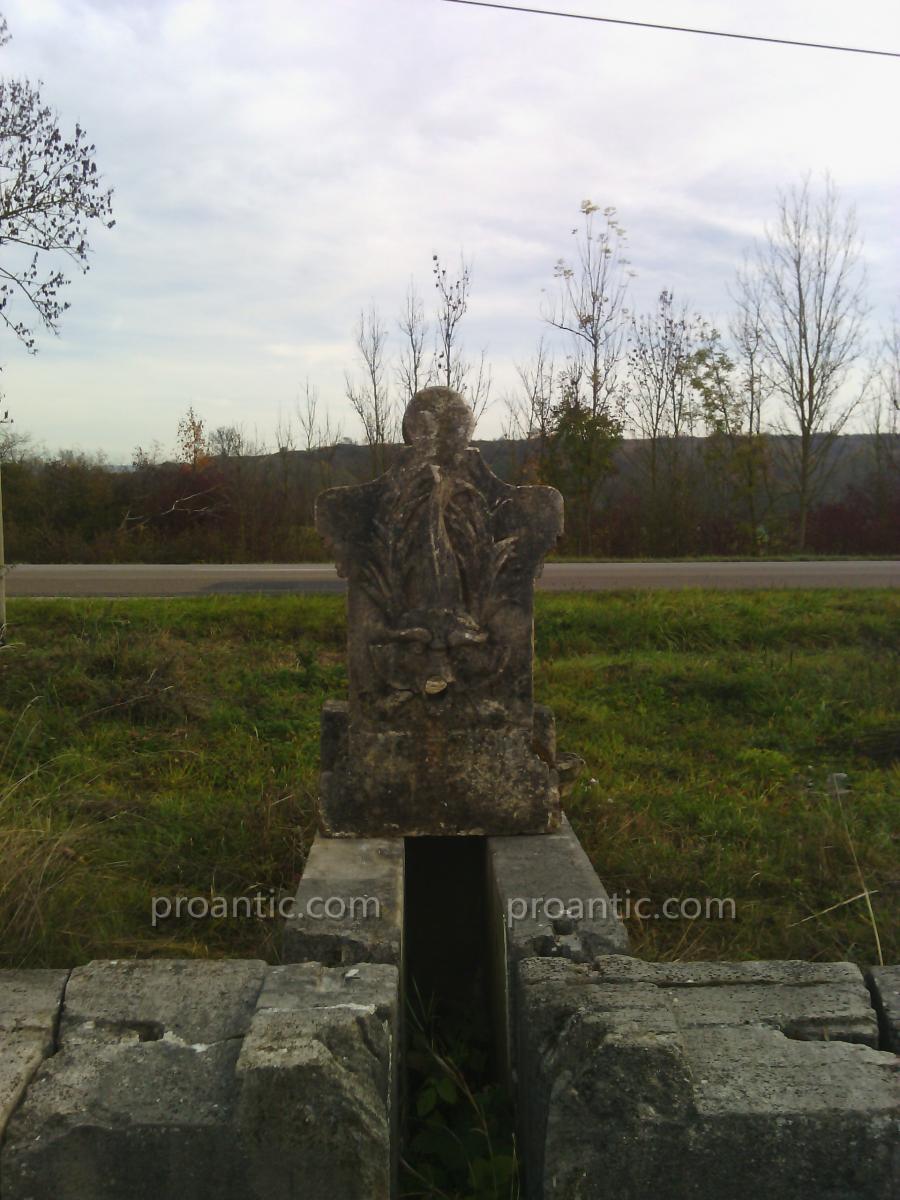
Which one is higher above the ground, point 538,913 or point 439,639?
point 439,639

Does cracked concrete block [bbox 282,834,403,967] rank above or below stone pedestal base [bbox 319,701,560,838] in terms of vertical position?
below

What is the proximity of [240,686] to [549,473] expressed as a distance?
1263 centimetres

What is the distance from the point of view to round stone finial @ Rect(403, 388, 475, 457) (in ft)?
11.7

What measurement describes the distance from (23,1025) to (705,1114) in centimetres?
140

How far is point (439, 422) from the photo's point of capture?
140 inches

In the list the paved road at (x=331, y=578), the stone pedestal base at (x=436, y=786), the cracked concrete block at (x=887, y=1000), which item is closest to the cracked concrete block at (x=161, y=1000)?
the stone pedestal base at (x=436, y=786)

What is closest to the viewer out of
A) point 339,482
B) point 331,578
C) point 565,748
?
point 565,748

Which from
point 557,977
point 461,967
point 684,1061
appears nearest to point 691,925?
point 461,967

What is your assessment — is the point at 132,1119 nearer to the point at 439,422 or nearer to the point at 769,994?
the point at 769,994

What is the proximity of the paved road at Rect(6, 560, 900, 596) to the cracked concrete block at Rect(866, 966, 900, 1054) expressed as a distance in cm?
733

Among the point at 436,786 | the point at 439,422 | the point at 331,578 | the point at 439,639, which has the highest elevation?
the point at 439,422

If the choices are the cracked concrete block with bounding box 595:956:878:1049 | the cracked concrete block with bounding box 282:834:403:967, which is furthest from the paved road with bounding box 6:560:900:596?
the cracked concrete block with bounding box 595:956:878:1049

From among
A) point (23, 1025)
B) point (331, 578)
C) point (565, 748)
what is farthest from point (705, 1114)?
point (331, 578)

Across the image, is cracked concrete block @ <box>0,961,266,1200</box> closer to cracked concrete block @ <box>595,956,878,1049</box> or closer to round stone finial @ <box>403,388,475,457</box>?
cracked concrete block @ <box>595,956,878,1049</box>
